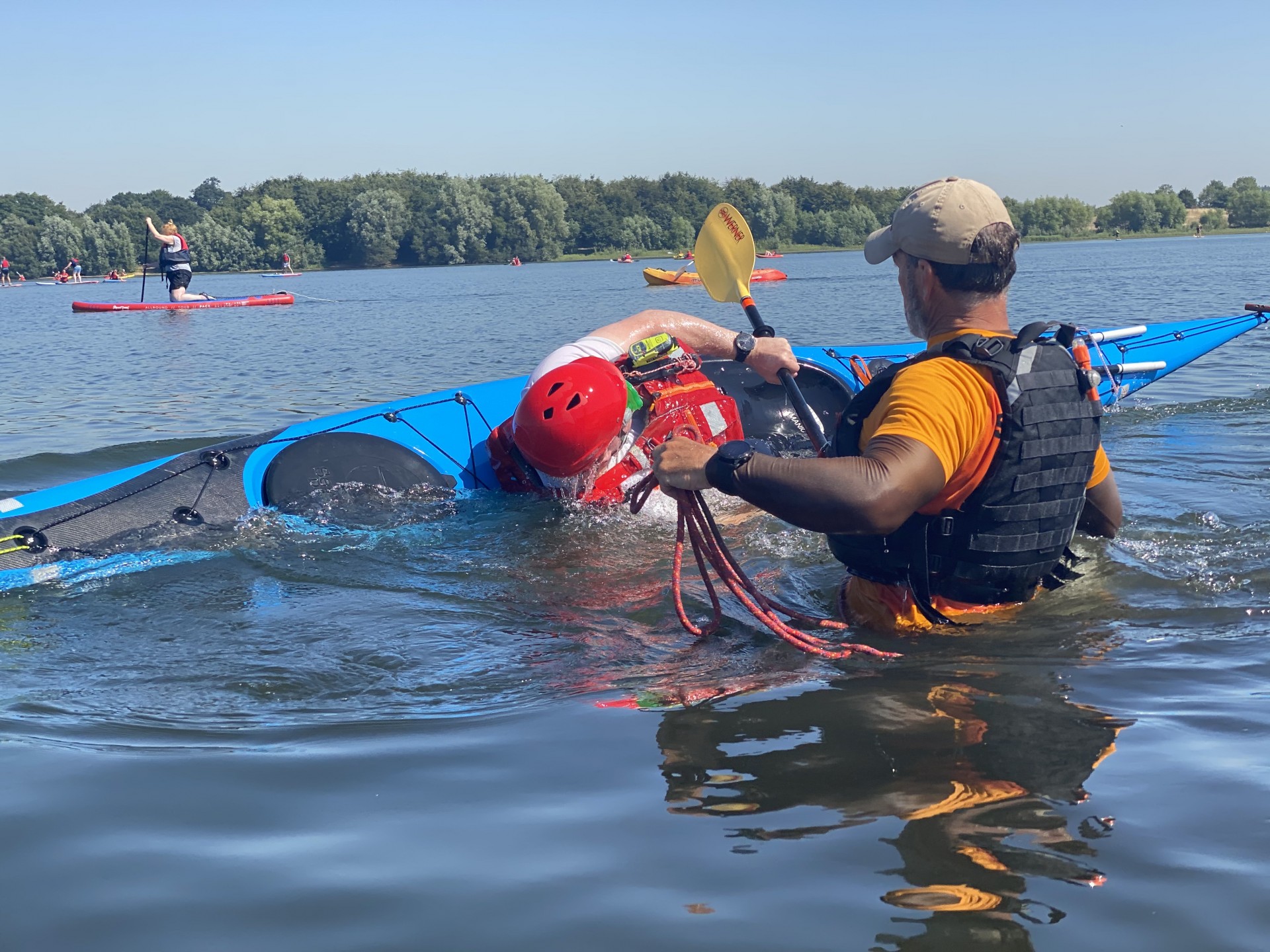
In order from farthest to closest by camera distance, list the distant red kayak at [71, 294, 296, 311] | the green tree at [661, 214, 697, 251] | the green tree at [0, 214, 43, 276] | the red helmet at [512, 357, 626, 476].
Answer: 1. the green tree at [661, 214, 697, 251]
2. the green tree at [0, 214, 43, 276]
3. the distant red kayak at [71, 294, 296, 311]
4. the red helmet at [512, 357, 626, 476]

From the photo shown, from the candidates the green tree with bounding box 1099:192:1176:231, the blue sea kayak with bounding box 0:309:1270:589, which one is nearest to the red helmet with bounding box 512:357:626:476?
the blue sea kayak with bounding box 0:309:1270:589

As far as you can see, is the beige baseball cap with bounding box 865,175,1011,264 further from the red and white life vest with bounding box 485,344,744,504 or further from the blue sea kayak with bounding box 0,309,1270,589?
the blue sea kayak with bounding box 0,309,1270,589

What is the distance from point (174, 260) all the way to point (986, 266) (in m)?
21.5

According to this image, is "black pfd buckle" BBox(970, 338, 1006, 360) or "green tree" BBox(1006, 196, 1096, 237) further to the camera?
"green tree" BBox(1006, 196, 1096, 237)

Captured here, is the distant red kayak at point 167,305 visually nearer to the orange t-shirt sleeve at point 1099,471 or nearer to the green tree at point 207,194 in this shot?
the orange t-shirt sleeve at point 1099,471

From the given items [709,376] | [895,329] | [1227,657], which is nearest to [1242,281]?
[895,329]

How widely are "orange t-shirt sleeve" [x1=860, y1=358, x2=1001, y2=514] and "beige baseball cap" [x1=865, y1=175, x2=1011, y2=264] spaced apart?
280 millimetres

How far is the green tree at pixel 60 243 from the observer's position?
57219mm

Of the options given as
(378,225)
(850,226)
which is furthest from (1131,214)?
(378,225)

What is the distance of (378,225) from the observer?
6931 centimetres

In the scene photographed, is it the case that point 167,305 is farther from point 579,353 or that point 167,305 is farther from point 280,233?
point 280,233

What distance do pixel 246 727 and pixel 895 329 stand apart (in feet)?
48.8

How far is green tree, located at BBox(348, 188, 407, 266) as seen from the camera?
69312 mm

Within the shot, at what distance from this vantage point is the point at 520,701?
10.6 ft
